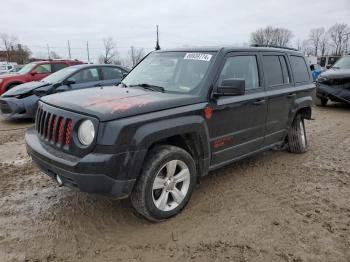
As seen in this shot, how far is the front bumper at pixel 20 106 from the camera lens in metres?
8.49

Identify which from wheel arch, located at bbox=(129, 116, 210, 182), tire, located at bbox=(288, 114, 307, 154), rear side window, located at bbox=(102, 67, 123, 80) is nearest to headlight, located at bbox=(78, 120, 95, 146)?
wheel arch, located at bbox=(129, 116, 210, 182)

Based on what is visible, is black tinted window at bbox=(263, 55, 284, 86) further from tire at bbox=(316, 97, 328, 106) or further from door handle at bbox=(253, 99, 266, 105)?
tire at bbox=(316, 97, 328, 106)

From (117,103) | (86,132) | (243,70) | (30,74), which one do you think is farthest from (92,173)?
(30,74)

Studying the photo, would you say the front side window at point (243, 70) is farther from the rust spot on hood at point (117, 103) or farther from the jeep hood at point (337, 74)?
the jeep hood at point (337, 74)

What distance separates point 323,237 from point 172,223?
4.90 feet

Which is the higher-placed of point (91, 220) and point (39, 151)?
point (39, 151)

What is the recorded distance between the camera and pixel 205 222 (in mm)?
3666

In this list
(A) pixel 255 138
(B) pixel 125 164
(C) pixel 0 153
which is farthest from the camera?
(C) pixel 0 153

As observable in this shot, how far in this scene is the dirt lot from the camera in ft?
10.3

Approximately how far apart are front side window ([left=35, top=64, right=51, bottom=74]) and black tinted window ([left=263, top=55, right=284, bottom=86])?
345 inches

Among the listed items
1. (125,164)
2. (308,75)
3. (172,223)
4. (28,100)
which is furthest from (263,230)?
(28,100)

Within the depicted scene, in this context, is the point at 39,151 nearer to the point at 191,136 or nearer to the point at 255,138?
the point at 191,136

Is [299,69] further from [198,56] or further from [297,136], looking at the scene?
[198,56]

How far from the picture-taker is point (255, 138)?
15.6ft
